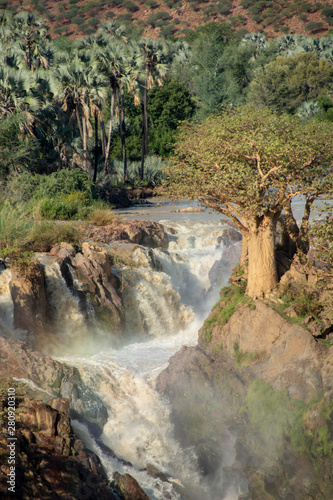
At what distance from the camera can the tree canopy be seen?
38.4 ft

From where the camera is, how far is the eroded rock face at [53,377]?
9.87m

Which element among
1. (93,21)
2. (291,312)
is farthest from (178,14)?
(291,312)

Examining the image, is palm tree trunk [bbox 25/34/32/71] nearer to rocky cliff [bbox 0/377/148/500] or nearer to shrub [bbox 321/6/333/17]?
rocky cliff [bbox 0/377/148/500]

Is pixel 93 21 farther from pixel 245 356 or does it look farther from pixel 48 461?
pixel 48 461

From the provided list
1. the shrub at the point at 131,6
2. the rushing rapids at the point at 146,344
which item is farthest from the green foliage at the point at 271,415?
the shrub at the point at 131,6

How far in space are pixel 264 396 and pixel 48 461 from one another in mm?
4631

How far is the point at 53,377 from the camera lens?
1034 cm

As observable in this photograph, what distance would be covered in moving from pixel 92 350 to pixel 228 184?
18.8ft

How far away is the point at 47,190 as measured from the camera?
965 inches

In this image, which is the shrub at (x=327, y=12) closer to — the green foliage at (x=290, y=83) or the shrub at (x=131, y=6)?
the shrub at (x=131, y=6)

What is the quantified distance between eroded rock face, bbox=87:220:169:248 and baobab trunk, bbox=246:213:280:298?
6.98 meters

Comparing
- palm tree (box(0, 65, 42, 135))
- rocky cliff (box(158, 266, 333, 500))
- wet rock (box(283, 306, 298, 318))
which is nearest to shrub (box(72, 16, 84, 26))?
palm tree (box(0, 65, 42, 135))

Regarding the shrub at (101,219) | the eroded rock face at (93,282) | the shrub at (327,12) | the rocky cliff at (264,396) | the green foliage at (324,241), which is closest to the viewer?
the rocky cliff at (264,396)

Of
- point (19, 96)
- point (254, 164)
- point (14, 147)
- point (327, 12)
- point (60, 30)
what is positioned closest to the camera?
point (254, 164)
